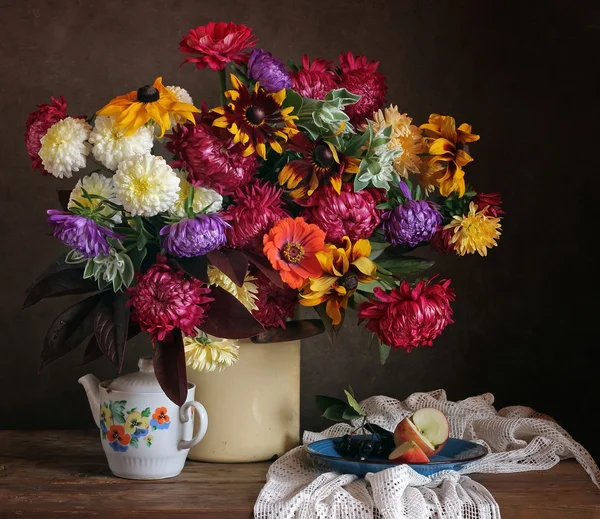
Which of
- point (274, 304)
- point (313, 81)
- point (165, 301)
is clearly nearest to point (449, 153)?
point (313, 81)

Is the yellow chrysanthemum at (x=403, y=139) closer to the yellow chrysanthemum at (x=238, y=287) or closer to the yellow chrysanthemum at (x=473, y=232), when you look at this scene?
the yellow chrysanthemum at (x=473, y=232)

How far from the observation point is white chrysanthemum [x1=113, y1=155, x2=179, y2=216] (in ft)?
2.98

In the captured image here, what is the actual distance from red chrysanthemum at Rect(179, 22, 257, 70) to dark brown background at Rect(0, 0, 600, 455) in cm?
56

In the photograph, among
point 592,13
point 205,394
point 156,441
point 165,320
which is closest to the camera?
point 165,320

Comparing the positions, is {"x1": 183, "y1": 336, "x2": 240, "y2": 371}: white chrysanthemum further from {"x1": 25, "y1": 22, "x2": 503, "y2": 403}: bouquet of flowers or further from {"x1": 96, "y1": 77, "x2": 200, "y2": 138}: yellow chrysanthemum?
{"x1": 96, "y1": 77, "x2": 200, "y2": 138}: yellow chrysanthemum

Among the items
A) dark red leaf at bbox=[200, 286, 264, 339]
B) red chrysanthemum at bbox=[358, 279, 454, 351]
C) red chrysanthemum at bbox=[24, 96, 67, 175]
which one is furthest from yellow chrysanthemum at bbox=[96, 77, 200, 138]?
red chrysanthemum at bbox=[358, 279, 454, 351]

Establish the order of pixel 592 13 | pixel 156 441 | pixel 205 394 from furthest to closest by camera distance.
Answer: pixel 592 13, pixel 205 394, pixel 156 441

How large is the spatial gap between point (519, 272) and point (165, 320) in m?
0.83

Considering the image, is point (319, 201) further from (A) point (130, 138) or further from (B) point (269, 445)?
(B) point (269, 445)

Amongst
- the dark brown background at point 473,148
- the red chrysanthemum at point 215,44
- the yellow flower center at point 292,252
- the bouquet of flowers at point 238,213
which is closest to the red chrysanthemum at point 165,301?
the bouquet of flowers at point 238,213

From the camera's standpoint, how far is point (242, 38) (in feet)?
3.18

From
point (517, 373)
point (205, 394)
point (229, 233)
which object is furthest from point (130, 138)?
point (517, 373)

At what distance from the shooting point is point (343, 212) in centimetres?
101

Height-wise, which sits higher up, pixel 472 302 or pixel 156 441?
pixel 472 302
